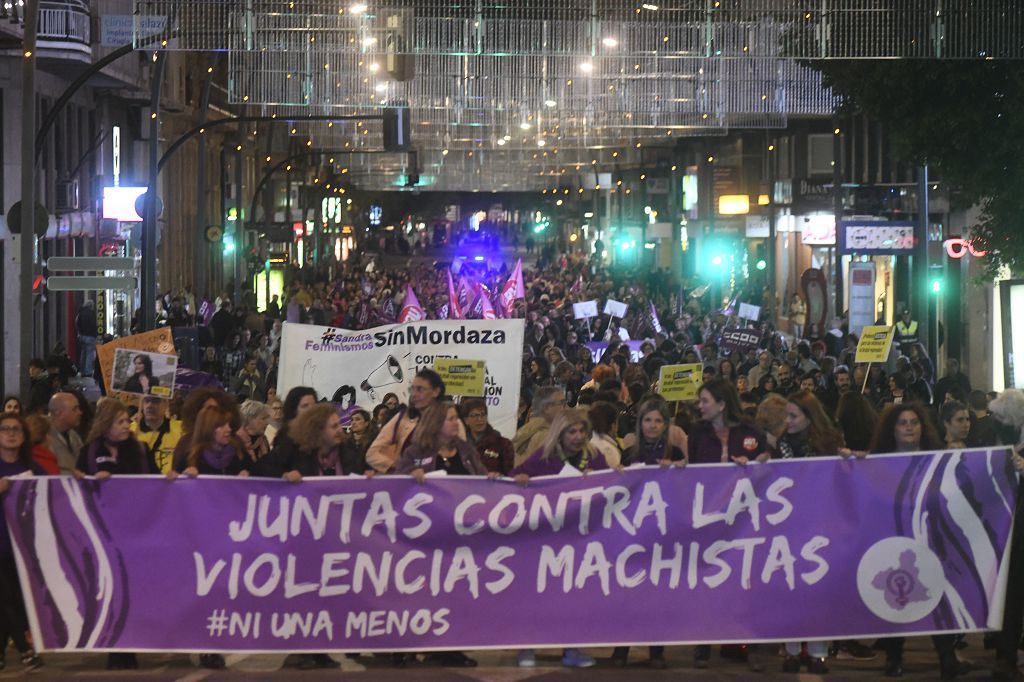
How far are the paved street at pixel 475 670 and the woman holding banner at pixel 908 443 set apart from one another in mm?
101

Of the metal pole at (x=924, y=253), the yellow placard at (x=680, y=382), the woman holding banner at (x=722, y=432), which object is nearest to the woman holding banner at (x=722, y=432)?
the woman holding banner at (x=722, y=432)

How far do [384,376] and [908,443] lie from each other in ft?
20.7

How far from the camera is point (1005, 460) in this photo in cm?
1022

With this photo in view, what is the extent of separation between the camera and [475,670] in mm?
10445

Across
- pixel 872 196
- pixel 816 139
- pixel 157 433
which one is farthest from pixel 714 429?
pixel 816 139

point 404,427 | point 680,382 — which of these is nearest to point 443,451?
point 404,427

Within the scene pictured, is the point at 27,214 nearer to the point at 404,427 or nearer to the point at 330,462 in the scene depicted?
the point at 404,427

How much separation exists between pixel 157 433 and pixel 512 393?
3639mm

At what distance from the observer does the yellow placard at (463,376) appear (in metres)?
14.5

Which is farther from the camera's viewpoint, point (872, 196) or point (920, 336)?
point (872, 196)

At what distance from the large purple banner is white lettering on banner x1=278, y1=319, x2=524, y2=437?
5.45 meters

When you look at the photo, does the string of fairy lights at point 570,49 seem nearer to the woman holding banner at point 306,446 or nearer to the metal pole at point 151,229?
the metal pole at point 151,229

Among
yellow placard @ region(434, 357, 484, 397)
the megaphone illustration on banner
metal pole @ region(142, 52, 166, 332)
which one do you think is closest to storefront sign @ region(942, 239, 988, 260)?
metal pole @ region(142, 52, 166, 332)

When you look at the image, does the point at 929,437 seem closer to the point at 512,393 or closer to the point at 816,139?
the point at 512,393
